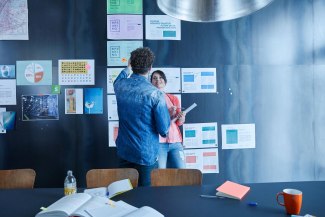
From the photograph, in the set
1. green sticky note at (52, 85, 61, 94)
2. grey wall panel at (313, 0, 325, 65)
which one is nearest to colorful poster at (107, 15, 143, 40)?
green sticky note at (52, 85, 61, 94)

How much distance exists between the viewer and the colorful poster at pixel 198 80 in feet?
8.91

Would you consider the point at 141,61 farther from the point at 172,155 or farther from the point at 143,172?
the point at 172,155

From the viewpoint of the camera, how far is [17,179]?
5.87 ft

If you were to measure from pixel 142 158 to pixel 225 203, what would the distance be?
2.60 ft

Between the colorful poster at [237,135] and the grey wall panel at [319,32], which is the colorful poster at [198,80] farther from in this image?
the grey wall panel at [319,32]

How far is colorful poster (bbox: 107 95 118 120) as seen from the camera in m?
2.64

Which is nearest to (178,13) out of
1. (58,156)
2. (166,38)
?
(166,38)

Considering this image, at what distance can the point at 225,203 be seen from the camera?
4.19 feet

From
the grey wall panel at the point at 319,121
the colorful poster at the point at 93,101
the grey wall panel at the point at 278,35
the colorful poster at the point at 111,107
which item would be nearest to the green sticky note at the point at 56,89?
the colorful poster at the point at 93,101

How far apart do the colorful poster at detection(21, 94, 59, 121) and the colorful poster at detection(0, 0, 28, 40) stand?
591 millimetres

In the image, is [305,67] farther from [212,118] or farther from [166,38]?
[166,38]

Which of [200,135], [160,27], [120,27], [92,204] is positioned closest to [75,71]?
[120,27]

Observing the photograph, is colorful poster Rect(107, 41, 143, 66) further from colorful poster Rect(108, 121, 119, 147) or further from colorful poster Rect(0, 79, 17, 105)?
colorful poster Rect(0, 79, 17, 105)

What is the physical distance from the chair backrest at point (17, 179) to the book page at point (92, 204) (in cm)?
77
